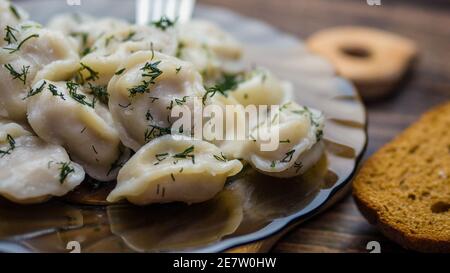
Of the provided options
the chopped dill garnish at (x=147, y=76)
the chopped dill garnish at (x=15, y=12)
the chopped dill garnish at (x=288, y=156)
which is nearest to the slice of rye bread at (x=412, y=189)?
the chopped dill garnish at (x=288, y=156)

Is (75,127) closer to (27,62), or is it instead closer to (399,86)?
(27,62)

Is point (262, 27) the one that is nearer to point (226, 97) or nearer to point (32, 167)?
point (226, 97)

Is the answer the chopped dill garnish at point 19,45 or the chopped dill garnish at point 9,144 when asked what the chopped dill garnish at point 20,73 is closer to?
the chopped dill garnish at point 19,45

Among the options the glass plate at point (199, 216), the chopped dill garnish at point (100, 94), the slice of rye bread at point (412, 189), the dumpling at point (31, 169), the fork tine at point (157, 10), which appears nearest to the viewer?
the glass plate at point (199, 216)

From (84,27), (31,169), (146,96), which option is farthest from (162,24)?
(31,169)

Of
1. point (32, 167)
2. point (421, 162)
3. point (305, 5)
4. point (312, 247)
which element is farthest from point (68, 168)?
point (305, 5)

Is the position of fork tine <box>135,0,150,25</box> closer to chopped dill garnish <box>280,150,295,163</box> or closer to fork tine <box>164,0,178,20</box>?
fork tine <box>164,0,178,20</box>
